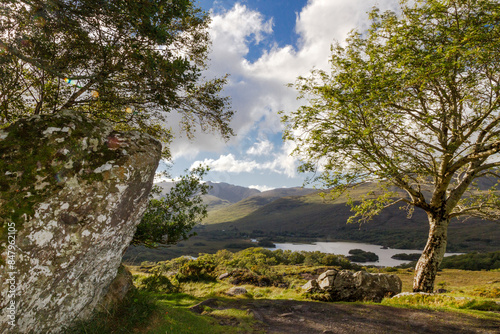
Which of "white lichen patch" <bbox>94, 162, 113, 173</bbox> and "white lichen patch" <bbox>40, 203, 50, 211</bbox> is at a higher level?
"white lichen patch" <bbox>94, 162, 113, 173</bbox>

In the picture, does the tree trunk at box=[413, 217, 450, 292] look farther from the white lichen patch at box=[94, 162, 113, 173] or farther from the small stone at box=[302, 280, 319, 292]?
the white lichen patch at box=[94, 162, 113, 173]

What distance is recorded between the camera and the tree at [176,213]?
10930 millimetres

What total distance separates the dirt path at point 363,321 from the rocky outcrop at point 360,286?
3451 millimetres

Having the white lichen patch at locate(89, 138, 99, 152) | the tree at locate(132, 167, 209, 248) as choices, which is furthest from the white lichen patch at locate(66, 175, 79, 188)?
the tree at locate(132, 167, 209, 248)

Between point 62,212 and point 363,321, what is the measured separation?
11159 mm

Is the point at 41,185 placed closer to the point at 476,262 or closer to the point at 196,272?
the point at 196,272

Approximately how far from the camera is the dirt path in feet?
27.6

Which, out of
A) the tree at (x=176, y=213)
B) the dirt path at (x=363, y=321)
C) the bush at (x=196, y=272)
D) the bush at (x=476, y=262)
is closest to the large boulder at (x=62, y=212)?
the tree at (x=176, y=213)

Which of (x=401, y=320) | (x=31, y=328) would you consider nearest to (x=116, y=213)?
(x=31, y=328)

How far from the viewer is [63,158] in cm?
585

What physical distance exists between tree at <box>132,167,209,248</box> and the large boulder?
4.12 meters

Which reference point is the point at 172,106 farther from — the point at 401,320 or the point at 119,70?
the point at 401,320

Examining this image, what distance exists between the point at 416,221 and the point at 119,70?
238 m

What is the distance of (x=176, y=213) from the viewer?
12.2 meters
